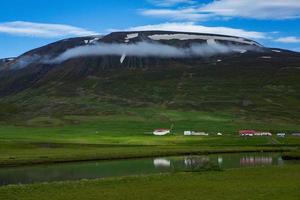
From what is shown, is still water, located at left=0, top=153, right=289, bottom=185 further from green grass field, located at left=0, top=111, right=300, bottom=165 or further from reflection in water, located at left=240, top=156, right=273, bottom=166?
reflection in water, located at left=240, top=156, right=273, bottom=166

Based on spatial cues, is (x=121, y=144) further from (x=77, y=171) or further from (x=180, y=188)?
(x=180, y=188)

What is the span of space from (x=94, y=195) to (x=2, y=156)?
5074 centimetres

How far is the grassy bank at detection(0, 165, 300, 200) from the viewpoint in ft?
121

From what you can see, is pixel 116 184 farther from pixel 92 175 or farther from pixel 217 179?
pixel 92 175

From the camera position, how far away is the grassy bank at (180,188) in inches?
1457

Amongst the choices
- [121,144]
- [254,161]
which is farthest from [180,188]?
[121,144]

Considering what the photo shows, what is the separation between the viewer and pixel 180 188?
41.0 meters

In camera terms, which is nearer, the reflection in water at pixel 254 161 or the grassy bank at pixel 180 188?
the grassy bank at pixel 180 188

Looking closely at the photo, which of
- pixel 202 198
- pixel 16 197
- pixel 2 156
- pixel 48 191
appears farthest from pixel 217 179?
pixel 2 156

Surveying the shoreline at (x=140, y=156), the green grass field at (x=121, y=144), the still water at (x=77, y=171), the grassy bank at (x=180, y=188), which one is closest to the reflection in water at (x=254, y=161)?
the still water at (x=77, y=171)

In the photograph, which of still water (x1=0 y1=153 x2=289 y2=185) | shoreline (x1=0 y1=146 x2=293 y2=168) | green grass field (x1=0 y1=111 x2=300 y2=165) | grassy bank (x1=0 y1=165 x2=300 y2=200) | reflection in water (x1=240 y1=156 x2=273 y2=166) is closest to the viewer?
grassy bank (x1=0 y1=165 x2=300 y2=200)

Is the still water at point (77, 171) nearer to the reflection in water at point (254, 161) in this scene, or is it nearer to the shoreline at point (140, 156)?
the shoreline at point (140, 156)

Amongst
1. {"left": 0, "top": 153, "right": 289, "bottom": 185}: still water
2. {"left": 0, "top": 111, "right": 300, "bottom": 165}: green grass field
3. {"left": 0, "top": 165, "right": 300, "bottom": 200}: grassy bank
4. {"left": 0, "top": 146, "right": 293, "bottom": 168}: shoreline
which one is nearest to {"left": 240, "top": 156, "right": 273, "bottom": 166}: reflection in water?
{"left": 0, "top": 153, "right": 289, "bottom": 185}: still water

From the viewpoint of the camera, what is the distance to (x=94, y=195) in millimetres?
38281
